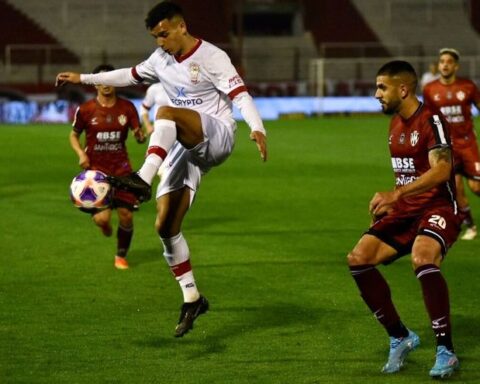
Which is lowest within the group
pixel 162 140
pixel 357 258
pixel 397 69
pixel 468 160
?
pixel 468 160

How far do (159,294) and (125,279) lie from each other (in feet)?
2.89

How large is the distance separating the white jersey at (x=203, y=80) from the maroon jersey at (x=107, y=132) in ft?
12.0

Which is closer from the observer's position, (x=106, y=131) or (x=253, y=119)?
(x=253, y=119)

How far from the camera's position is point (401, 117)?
24.1ft

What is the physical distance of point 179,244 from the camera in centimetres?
860

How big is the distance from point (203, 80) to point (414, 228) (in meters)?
1.93

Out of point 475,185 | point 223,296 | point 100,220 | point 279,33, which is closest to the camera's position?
point 223,296

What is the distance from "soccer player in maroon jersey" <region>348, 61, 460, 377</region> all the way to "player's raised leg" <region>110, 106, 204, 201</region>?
4.27 ft

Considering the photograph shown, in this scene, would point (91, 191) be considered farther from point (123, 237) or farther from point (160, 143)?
point (123, 237)

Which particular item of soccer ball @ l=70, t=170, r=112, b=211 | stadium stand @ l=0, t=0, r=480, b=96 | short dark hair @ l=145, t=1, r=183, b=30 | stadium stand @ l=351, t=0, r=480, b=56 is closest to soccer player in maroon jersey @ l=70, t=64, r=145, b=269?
short dark hair @ l=145, t=1, r=183, b=30

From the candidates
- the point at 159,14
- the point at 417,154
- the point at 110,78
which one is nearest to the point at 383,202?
the point at 417,154

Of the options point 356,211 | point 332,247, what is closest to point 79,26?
point 356,211

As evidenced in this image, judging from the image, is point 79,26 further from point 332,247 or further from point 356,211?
point 332,247

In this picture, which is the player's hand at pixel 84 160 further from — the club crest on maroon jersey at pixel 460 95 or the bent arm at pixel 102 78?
the club crest on maroon jersey at pixel 460 95
